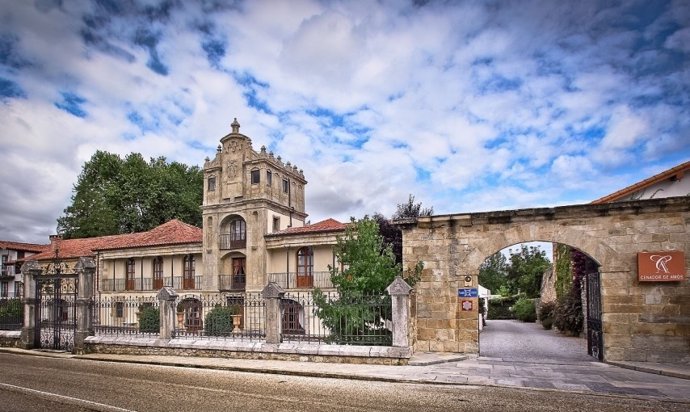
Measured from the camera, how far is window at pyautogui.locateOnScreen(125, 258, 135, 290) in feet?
107

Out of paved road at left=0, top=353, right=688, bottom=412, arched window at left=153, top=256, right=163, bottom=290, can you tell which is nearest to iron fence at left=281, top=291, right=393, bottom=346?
paved road at left=0, top=353, right=688, bottom=412

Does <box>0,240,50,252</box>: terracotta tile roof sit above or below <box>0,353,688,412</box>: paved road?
above

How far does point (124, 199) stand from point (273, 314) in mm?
32987

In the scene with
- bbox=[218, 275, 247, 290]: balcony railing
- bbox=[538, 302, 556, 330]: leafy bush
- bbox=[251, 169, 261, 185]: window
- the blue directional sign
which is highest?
bbox=[251, 169, 261, 185]: window

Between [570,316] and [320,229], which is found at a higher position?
[320,229]

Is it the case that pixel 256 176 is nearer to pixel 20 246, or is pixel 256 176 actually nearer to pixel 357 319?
pixel 357 319

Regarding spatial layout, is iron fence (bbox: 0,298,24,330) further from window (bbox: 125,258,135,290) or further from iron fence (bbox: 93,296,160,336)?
window (bbox: 125,258,135,290)

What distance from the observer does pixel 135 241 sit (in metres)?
32.2

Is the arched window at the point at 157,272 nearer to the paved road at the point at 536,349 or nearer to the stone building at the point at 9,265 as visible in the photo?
the paved road at the point at 536,349

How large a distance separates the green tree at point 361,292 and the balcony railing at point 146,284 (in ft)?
63.2

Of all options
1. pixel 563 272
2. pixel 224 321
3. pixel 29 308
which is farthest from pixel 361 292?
pixel 563 272

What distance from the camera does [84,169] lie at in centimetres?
4225

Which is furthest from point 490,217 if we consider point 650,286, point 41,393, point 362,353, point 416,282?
Answer: point 41,393

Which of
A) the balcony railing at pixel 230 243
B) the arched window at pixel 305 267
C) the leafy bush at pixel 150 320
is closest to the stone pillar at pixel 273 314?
the leafy bush at pixel 150 320
